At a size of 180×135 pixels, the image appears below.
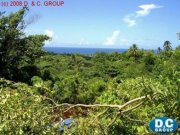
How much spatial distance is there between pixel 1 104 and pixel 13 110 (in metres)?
0.25

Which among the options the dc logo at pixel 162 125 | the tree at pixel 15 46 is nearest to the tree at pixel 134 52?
the tree at pixel 15 46

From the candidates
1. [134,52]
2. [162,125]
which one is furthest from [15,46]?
[134,52]

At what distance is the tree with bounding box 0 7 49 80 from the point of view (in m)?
26.2

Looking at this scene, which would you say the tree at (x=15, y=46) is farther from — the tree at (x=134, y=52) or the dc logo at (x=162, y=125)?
the tree at (x=134, y=52)

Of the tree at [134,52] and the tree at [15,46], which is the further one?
the tree at [134,52]

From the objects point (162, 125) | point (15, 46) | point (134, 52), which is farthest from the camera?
point (134, 52)

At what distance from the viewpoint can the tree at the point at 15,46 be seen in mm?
26156

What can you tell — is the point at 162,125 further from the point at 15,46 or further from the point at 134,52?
the point at 134,52

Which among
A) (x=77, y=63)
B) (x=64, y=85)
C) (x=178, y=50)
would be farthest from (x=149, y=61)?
(x=178, y=50)

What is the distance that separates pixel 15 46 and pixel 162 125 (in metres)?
21.4

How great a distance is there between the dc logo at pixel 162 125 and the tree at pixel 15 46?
20.1 metres

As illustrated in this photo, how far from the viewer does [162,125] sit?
6.25 meters

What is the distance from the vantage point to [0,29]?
26.1 metres

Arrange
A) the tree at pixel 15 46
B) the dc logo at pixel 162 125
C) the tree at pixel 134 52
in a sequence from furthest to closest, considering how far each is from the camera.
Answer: the tree at pixel 134 52
the tree at pixel 15 46
the dc logo at pixel 162 125
